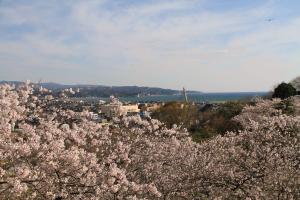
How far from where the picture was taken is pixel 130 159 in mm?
12070

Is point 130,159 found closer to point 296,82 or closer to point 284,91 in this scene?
point 284,91

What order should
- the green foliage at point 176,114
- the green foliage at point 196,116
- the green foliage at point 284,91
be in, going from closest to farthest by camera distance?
1. the green foliage at point 196,116
2. the green foliage at point 176,114
3. the green foliage at point 284,91

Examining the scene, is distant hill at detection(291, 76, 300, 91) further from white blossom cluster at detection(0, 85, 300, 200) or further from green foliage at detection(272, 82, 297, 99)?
white blossom cluster at detection(0, 85, 300, 200)

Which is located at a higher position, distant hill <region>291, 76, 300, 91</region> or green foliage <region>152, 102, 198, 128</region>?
distant hill <region>291, 76, 300, 91</region>

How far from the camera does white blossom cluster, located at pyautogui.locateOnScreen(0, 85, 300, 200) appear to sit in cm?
927

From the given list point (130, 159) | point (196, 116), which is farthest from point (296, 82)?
point (130, 159)

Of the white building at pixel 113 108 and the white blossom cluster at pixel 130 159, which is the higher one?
the white building at pixel 113 108

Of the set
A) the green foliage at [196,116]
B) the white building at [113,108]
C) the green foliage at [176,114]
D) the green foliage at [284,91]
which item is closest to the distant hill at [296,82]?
the green foliage at [284,91]

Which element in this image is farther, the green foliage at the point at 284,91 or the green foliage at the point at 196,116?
the green foliage at the point at 284,91

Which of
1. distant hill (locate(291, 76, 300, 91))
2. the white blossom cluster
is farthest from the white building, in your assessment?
distant hill (locate(291, 76, 300, 91))

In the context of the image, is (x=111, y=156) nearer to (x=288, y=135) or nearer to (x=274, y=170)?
(x=274, y=170)

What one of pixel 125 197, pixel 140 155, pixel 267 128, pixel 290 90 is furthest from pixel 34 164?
pixel 290 90

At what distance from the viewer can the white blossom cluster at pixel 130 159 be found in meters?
9.27

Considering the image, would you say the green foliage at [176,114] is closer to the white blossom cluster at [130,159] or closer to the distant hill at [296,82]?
the distant hill at [296,82]
